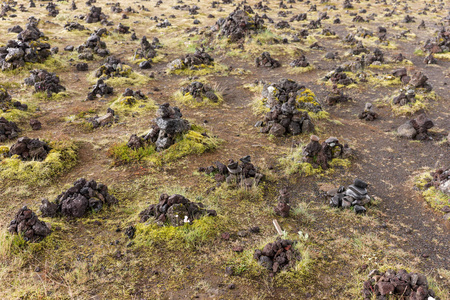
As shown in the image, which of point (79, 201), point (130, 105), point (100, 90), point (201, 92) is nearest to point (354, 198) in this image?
point (79, 201)

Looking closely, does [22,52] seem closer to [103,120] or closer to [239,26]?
[103,120]

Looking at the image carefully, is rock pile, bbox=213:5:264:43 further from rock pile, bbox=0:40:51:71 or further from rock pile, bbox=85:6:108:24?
rock pile, bbox=85:6:108:24

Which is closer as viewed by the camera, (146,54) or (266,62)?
(266,62)

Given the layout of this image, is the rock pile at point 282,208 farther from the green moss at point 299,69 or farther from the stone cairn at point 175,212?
the green moss at point 299,69

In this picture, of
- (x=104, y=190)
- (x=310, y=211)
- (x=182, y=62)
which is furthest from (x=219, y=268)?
(x=182, y=62)

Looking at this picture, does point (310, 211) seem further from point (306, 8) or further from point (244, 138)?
point (306, 8)

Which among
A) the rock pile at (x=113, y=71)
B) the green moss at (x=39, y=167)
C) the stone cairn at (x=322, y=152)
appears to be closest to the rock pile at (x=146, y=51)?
the rock pile at (x=113, y=71)
